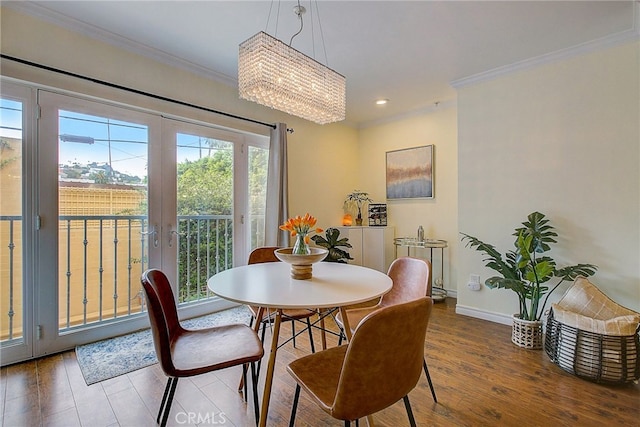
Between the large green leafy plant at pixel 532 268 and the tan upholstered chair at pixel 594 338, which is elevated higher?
the large green leafy plant at pixel 532 268

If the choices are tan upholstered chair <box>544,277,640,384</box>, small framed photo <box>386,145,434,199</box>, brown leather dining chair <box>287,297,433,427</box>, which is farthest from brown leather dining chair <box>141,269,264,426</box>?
small framed photo <box>386,145,434,199</box>

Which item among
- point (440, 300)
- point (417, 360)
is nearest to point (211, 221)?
point (417, 360)

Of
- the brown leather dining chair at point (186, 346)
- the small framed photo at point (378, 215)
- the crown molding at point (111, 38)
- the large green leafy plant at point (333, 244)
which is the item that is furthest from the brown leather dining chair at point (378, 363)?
the small framed photo at point (378, 215)

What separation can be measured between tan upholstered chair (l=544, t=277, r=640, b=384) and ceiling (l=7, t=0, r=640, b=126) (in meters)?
1.96

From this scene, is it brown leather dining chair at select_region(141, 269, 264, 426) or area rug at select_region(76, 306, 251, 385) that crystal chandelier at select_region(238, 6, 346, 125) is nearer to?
brown leather dining chair at select_region(141, 269, 264, 426)

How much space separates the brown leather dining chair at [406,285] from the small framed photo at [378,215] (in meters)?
2.33

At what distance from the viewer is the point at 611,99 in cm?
236

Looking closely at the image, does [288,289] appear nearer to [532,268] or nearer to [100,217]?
[100,217]

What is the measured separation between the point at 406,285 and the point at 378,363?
1.05 meters

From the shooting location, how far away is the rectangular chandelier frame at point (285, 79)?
1.65 m

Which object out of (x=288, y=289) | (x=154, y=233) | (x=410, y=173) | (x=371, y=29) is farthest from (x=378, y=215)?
(x=288, y=289)

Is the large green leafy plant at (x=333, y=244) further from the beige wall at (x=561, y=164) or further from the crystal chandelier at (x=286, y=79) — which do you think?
the crystal chandelier at (x=286, y=79)

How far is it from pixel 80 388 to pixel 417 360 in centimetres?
203

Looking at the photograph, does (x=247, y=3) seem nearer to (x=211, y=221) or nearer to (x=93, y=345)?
(x=211, y=221)
